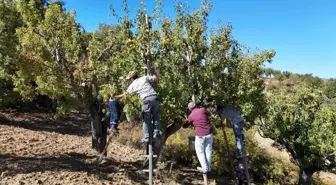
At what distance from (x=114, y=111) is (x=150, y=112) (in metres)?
3.27

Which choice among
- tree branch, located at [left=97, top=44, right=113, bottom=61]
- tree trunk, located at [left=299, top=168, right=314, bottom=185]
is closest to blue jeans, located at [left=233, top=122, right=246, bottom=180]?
tree branch, located at [left=97, top=44, right=113, bottom=61]

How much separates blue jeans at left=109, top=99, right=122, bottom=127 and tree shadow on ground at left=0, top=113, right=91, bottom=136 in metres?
8.22

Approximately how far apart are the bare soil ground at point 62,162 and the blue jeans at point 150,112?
2.31 m

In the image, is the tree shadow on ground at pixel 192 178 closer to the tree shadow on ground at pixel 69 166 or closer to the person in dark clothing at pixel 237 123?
the tree shadow on ground at pixel 69 166

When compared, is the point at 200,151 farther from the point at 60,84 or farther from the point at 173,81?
the point at 60,84

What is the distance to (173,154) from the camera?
15.8m

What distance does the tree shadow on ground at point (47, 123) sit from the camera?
62.6 ft

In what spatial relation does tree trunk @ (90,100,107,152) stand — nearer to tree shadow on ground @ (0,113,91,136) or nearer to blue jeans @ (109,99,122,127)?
blue jeans @ (109,99,122,127)

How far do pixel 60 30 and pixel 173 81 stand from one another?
4237mm

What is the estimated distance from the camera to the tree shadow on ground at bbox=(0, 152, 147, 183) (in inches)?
382

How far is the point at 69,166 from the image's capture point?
10.5m

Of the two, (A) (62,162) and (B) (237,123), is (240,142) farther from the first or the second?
(A) (62,162)

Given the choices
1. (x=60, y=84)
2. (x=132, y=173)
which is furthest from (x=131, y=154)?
(x=60, y=84)

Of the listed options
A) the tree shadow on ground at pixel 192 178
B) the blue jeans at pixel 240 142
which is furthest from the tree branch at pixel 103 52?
the blue jeans at pixel 240 142
